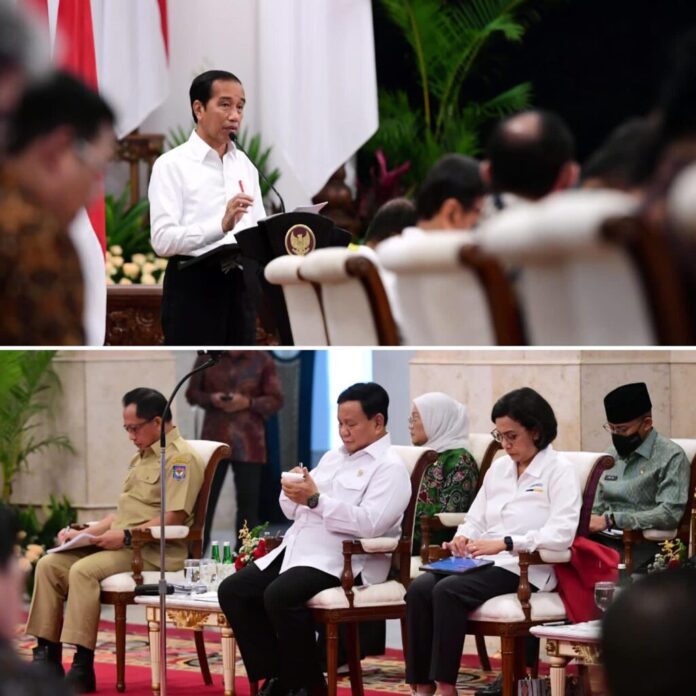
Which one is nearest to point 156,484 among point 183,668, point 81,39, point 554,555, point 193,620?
point 193,620

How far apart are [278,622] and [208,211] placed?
5.22 ft

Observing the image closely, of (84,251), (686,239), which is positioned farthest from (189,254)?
(686,239)

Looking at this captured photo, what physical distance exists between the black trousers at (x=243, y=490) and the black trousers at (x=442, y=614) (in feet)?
1.86

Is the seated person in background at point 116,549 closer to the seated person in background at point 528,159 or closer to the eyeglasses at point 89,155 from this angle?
the seated person in background at point 528,159

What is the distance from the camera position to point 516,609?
394cm

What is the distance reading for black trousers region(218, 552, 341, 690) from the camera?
158 inches

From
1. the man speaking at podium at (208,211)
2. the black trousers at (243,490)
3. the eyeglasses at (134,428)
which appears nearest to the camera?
the man speaking at podium at (208,211)

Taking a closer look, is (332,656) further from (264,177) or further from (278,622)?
(264,177)

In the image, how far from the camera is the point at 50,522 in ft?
13.1

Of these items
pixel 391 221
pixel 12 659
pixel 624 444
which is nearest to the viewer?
pixel 12 659

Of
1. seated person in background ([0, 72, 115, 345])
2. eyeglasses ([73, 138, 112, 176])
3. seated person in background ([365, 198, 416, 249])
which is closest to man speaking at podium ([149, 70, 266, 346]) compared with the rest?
seated person in background ([365, 198, 416, 249])

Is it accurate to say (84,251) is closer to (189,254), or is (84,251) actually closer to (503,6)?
(189,254)

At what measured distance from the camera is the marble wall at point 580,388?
311 cm

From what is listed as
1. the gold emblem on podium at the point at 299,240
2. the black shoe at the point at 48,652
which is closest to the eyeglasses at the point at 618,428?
the gold emblem on podium at the point at 299,240
